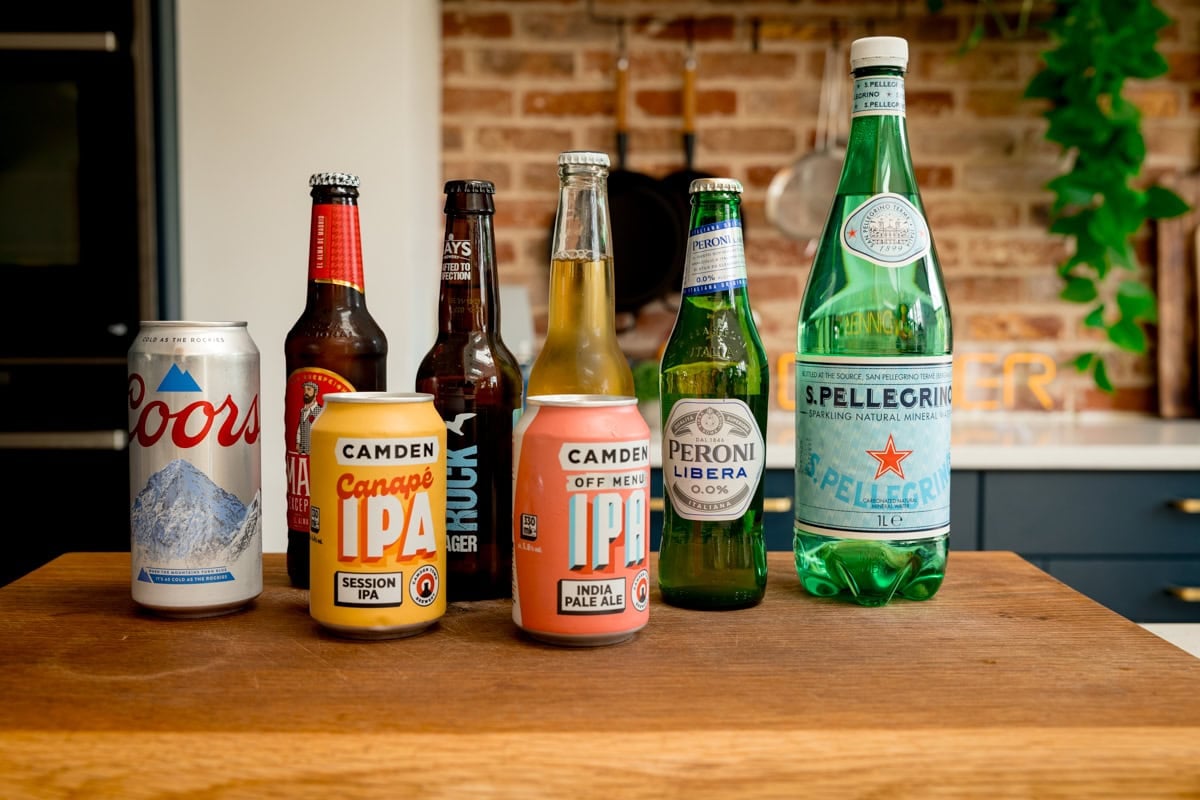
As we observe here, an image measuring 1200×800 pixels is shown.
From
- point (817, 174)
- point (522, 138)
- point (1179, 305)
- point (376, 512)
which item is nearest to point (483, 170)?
point (522, 138)

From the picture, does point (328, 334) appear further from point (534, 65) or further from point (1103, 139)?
point (1103, 139)

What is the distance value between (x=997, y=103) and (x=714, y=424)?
1983mm

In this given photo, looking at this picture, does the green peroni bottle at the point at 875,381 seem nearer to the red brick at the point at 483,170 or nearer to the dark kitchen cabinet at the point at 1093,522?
the dark kitchen cabinet at the point at 1093,522

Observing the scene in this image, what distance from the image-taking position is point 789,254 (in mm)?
2348

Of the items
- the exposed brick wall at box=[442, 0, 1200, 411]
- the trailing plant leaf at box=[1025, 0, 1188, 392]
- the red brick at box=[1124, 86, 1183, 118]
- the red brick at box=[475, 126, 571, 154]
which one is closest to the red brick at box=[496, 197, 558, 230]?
the exposed brick wall at box=[442, 0, 1200, 411]

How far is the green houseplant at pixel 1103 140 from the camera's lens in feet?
6.83

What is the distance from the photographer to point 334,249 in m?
0.72

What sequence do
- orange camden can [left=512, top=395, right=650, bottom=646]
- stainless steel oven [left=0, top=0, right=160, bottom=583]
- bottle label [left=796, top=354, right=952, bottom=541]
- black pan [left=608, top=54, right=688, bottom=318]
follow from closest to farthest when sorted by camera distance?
orange camden can [left=512, top=395, right=650, bottom=646], bottle label [left=796, top=354, right=952, bottom=541], stainless steel oven [left=0, top=0, right=160, bottom=583], black pan [left=608, top=54, right=688, bottom=318]

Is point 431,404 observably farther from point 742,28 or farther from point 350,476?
point 742,28

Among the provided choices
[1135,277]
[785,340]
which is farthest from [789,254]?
[1135,277]

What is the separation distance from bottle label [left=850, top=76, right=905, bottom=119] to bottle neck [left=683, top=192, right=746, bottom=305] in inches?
5.0

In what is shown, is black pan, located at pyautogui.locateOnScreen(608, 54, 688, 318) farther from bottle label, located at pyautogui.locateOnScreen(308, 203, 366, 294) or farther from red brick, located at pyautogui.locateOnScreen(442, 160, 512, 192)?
bottle label, located at pyautogui.locateOnScreen(308, 203, 366, 294)

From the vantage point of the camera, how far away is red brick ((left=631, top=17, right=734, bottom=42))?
7.65 ft

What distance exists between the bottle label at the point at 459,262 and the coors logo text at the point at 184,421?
167 mm
